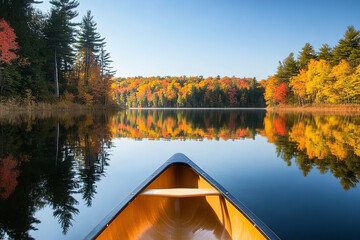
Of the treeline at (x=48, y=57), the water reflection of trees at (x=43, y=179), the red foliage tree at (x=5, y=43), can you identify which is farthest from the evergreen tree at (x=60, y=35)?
the water reflection of trees at (x=43, y=179)

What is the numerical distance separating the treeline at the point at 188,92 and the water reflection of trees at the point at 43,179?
295ft

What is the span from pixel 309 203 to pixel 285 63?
6441cm

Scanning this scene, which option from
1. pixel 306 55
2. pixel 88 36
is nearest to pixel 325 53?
pixel 306 55

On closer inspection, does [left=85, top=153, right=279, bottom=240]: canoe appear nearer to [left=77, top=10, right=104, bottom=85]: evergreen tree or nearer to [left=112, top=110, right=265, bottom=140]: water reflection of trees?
[left=112, top=110, right=265, bottom=140]: water reflection of trees

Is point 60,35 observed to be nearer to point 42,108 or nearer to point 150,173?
point 42,108

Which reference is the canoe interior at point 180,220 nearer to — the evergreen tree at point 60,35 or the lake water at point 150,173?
Result: the lake water at point 150,173

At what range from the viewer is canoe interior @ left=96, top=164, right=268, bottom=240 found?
100 inches

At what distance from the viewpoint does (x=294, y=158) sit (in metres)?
7.24

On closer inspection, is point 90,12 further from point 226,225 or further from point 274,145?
point 226,225

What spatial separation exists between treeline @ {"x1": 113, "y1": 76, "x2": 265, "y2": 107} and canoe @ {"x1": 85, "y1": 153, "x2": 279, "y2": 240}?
307 ft

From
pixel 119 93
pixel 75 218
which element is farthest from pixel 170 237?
pixel 119 93

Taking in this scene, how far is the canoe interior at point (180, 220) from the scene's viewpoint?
255 cm

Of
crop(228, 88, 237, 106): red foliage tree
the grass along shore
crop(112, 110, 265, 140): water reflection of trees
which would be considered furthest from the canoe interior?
crop(228, 88, 237, 106): red foliage tree

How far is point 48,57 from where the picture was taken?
30.3 metres
